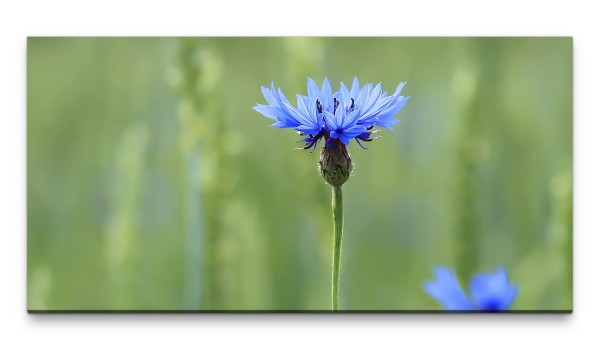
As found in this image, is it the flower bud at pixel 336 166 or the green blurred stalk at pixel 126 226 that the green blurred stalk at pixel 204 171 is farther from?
the flower bud at pixel 336 166

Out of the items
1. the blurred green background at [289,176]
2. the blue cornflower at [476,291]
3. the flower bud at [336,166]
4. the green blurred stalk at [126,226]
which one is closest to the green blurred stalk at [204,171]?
the blurred green background at [289,176]

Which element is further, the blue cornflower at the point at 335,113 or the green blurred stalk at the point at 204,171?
the green blurred stalk at the point at 204,171

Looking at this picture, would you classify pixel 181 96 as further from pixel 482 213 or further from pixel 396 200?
pixel 482 213

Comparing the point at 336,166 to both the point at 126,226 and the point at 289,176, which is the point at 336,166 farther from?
the point at 126,226
